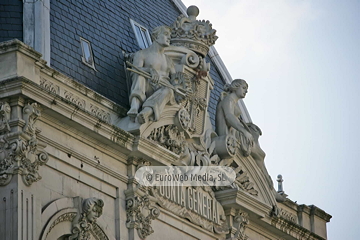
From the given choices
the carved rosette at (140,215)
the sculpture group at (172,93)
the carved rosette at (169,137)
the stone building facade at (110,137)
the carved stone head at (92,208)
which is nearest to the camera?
the stone building facade at (110,137)

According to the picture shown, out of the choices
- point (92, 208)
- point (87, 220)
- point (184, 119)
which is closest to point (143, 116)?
point (184, 119)

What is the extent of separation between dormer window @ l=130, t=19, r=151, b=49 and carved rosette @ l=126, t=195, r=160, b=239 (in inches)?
239

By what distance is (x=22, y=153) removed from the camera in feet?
105

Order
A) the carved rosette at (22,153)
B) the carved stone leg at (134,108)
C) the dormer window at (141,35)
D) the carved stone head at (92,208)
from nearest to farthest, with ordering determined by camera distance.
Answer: the carved rosette at (22,153), the carved stone head at (92,208), the carved stone leg at (134,108), the dormer window at (141,35)

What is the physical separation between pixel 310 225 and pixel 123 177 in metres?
10.4

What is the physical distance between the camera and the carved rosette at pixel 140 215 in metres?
35.4

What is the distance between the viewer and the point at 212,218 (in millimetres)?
38656

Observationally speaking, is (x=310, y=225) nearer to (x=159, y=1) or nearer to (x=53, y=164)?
(x=159, y=1)

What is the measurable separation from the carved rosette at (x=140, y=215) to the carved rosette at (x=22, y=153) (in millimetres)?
3623

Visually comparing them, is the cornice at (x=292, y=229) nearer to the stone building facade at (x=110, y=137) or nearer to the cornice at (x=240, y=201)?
the stone building facade at (x=110, y=137)

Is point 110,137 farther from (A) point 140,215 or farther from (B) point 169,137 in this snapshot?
(B) point 169,137

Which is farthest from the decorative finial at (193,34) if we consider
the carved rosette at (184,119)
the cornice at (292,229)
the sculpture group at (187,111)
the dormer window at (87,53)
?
the cornice at (292,229)

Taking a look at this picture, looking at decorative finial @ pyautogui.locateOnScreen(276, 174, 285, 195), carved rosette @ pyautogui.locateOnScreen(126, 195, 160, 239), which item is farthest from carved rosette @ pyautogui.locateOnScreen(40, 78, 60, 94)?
decorative finial @ pyautogui.locateOnScreen(276, 174, 285, 195)

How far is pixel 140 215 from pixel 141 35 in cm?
701
